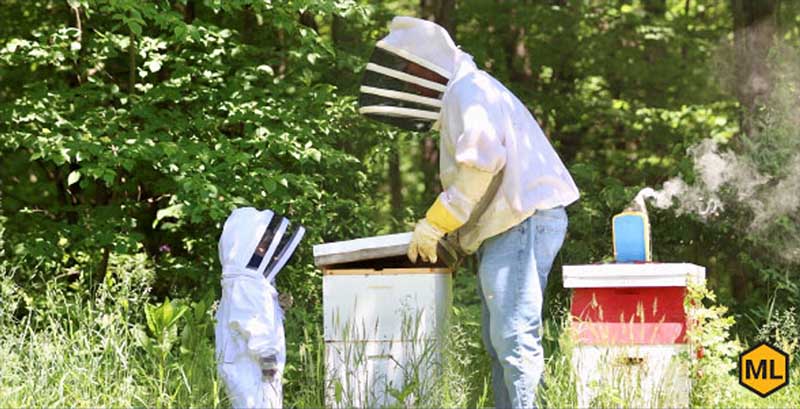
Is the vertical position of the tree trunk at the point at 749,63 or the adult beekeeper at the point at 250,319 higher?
the tree trunk at the point at 749,63

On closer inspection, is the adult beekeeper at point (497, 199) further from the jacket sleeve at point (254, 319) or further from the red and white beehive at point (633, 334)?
the jacket sleeve at point (254, 319)

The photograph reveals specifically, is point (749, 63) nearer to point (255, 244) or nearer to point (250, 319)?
point (255, 244)

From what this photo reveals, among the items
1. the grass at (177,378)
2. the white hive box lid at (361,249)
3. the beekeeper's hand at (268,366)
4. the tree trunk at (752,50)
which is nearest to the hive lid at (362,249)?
the white hive box lid at (361,249)

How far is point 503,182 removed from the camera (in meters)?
4.50

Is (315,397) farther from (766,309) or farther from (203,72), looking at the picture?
(766,309)

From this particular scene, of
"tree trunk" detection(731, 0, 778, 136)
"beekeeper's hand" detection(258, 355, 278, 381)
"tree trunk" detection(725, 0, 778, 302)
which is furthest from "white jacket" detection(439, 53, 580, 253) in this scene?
"tree trunk" detection(731, 0, 778, 136)

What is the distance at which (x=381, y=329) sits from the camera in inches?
187

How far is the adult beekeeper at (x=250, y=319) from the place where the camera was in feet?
15.2

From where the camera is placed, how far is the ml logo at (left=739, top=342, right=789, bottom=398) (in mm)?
5273

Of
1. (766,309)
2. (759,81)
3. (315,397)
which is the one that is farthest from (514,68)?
(315,397)

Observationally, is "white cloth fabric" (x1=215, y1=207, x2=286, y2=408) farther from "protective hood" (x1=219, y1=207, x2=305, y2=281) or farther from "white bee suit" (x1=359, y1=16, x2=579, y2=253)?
"white bee suit" (x1=359, y1=16, x2=579, y2=253)

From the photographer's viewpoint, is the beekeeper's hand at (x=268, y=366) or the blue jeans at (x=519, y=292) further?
the beekeeper's hand at (x=268, y=366)

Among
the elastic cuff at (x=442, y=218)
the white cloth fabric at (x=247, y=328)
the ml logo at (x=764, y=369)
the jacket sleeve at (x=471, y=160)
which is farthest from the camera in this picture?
the ml logo at (x=764, y=369)

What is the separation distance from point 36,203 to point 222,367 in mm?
4995
